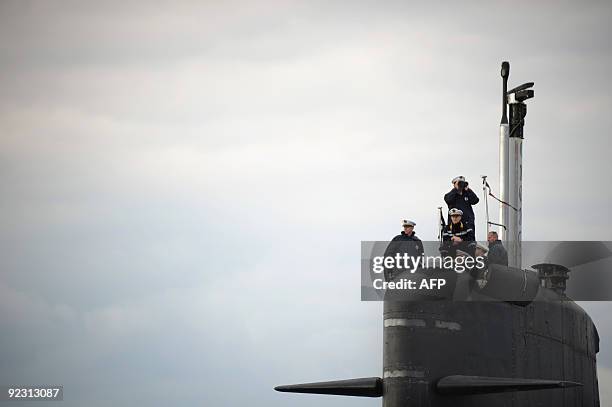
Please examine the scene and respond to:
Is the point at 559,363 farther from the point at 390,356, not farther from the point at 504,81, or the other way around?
the point at 504,81

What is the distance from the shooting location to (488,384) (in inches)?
746

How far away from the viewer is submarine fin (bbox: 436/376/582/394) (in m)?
18.7

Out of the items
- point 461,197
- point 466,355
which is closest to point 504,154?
point 461,197

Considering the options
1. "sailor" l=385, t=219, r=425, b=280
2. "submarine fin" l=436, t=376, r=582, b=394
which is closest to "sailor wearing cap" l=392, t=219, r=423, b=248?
"sailor" l=385, t=219, r=425, b=280

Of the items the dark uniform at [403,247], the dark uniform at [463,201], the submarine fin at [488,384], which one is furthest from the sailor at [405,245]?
the submarine fin at [488,384]

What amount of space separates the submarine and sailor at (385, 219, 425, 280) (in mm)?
779

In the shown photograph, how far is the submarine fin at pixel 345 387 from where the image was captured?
66.6 ft

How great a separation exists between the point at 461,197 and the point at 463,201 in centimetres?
9

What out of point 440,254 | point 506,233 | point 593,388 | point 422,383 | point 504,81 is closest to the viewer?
point 422,383

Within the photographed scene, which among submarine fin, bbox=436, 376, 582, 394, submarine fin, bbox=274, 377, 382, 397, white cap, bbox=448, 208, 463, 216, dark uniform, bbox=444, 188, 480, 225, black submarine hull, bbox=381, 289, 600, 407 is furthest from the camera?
dark uniform, bbox=444, 188, 480, 225

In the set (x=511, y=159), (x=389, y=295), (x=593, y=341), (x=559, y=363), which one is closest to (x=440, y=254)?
(x=389, y=295)

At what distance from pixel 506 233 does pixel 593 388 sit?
4375mm

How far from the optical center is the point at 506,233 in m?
26.3

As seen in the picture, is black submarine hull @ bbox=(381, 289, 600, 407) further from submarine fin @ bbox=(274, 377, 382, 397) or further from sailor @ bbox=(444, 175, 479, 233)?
sailor @ bbox=(444, 175, 479, 233)
